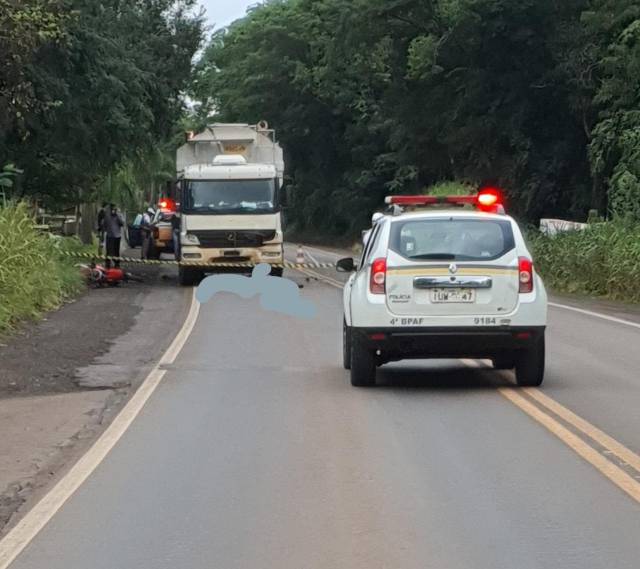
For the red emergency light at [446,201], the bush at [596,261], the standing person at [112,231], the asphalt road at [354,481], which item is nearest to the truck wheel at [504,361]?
the asphalt road at [354,481]

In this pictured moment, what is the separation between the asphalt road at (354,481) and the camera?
7016 mm

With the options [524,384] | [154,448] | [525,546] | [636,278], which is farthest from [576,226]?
[525,546]

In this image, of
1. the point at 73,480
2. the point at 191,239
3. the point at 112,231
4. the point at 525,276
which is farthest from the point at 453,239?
the point at 112,231

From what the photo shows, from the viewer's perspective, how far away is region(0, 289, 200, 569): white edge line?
23.8 feet

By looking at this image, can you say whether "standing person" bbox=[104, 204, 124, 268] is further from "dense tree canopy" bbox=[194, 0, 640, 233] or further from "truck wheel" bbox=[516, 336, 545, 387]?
"truck wheel" bbox=[516, 336, 545, 387]

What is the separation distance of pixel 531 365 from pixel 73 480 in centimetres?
562

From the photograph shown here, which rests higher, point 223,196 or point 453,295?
point 223,196

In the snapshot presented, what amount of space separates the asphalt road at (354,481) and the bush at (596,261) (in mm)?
13856

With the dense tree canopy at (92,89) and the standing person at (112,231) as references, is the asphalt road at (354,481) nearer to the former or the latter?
the dense tree canopy at (92,89)

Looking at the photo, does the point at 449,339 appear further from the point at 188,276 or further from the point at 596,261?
the point at 188,276

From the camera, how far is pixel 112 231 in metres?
35.8

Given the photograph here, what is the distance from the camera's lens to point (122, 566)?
22.3 feet

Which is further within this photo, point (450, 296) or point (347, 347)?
point (347, 347)

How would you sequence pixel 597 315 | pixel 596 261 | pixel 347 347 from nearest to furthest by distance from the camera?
pixel 347 347
pixel 597 315
pixel 596 261
